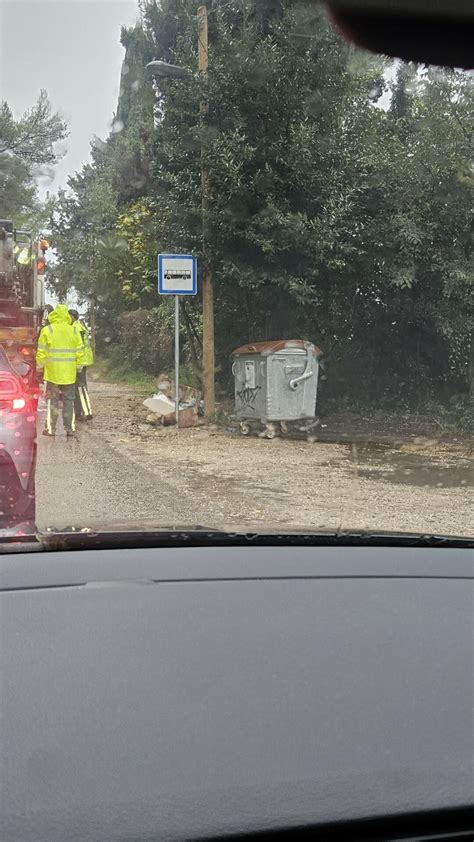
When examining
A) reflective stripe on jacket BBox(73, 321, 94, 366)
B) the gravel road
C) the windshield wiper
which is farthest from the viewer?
reflective stripe on jacket BBox(73, 321, 94, 366)

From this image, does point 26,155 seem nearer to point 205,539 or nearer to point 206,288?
point 206,288

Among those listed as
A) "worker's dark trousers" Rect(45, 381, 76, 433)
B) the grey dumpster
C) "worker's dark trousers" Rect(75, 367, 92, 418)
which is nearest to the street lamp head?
the grey dumpster

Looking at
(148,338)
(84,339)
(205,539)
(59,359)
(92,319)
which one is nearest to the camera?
(205,539)

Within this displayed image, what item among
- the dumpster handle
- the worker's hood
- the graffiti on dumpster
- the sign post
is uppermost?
the sign post

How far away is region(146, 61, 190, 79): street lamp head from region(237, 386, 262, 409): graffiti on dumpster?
556 centimetres

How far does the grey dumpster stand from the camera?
1444cm

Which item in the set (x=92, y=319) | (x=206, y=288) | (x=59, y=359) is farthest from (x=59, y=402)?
(x=92, y=319)

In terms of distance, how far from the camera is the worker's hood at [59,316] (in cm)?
1270

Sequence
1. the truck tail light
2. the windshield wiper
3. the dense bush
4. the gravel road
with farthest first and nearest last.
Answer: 1. the dense bush
2. the gravel road
3. the truck tail light
4. the windshield wiper

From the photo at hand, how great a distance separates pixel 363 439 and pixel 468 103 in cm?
643

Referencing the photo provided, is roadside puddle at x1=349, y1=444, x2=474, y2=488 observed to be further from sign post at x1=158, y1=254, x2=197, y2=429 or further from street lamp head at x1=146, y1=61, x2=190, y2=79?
street lamp head at x1=146, y1=61, x2=190, y2=79

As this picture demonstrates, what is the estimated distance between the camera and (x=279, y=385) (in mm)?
14445

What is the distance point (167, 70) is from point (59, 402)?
6212mm

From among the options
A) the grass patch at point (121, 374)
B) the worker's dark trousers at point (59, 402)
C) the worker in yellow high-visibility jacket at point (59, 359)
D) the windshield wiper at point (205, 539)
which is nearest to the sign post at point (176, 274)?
the worker in yellow high-visibility jacket at point (59, 359)
